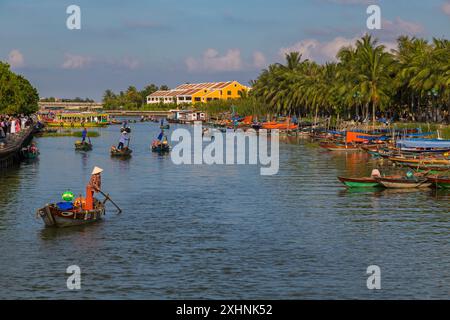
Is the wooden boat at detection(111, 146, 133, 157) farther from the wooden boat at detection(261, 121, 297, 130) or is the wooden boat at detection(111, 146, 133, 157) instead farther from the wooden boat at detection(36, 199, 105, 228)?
the wooden boat at detection(261, 121, 297, 130)

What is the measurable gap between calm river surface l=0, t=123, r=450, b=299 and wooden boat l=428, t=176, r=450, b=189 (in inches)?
42.2

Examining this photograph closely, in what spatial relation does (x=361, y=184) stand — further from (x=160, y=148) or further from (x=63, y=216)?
(x=160, y=148)

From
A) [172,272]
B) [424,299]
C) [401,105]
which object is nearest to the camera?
[424,299]

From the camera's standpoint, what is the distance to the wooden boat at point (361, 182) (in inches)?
2360

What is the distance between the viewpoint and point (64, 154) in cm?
9938

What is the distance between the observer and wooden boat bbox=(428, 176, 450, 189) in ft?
192

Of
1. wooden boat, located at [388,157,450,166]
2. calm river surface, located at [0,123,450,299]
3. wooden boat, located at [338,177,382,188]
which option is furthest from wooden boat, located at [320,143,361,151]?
→ wooden boat, located at [338,177,382,188]

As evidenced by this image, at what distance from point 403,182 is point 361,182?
3.13 m

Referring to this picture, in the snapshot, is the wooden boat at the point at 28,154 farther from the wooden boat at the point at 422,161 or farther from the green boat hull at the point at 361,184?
the green boat hull at the point at 361,184

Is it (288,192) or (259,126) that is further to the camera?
(259,126)

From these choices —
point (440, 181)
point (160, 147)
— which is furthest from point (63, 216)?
point (160, 147)
